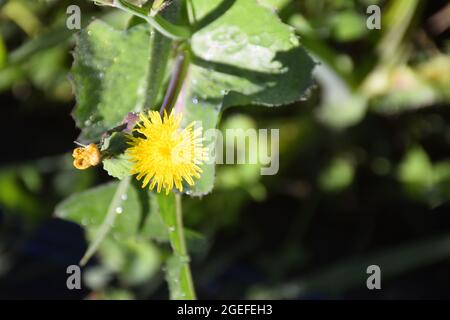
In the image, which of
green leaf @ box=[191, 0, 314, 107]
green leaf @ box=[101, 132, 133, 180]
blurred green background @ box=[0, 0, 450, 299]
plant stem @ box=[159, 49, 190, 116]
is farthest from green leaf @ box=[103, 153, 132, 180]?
blurred green background @ box=[0, 0, 450, 299]

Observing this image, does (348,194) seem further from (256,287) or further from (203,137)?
(203,137)

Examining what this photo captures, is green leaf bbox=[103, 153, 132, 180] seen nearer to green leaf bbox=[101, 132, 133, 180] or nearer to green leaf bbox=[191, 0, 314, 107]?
green leaf bbox=[101, 132, 133, 180]

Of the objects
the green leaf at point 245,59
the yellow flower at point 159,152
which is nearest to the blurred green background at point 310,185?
the green leaf at point 245,59

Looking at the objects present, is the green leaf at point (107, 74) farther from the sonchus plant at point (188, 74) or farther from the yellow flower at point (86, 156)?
the yellow flower at point (86, 156)

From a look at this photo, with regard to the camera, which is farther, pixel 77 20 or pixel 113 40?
pixel 77 20
